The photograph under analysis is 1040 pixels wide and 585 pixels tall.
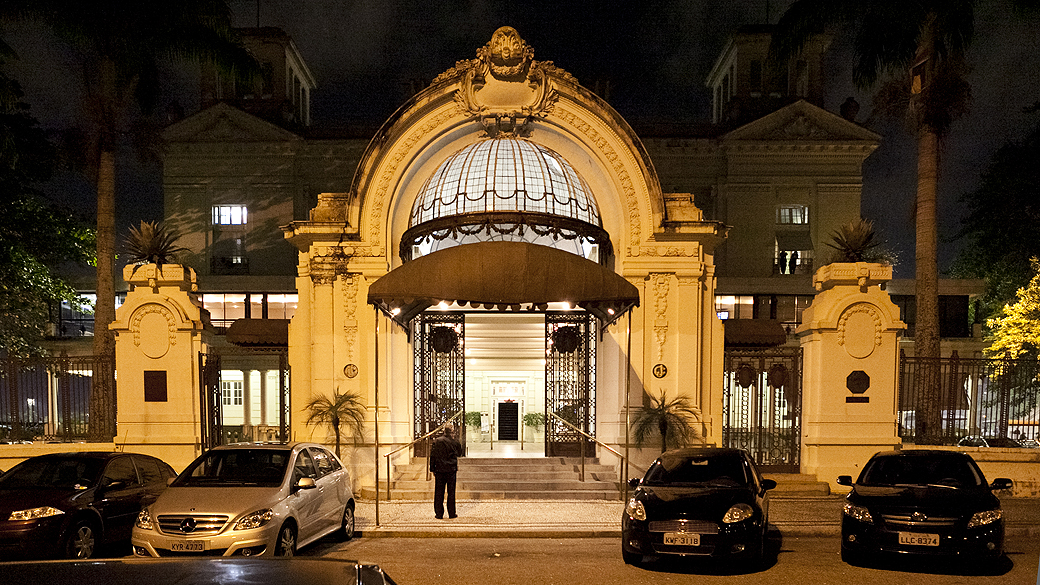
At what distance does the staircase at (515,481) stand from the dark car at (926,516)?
5.12 m

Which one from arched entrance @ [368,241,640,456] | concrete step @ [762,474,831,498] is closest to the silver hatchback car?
arched entrance @ [368,241,640,456]

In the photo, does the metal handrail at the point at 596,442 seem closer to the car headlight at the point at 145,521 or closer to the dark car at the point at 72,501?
the car headlight at the point at 145,521

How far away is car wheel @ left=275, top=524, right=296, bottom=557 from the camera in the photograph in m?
8.05

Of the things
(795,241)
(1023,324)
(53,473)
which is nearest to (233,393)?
(53,473)

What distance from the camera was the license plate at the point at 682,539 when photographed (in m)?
8.03

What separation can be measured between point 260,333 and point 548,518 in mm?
8080

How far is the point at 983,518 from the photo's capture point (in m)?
8.02

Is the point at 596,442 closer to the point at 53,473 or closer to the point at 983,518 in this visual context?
the point at 983,518

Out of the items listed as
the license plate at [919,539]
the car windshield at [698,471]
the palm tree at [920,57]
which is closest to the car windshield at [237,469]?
the car windshield at [698,471]

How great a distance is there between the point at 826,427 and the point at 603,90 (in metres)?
20.0

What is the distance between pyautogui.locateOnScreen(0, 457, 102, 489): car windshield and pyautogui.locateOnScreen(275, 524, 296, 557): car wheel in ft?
9.52

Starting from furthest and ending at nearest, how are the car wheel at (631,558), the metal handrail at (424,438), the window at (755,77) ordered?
the window at (755,77), the metal handrail at (424,438), the car wheel at (631,558)

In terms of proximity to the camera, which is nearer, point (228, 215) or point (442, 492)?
point (442, 492)

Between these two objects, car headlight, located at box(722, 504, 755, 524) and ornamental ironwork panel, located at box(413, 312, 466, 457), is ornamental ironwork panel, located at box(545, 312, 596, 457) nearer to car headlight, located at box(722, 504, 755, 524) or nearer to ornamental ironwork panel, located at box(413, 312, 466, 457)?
ornamental ironwork panel, located at box(413, 312, 466, 457)
